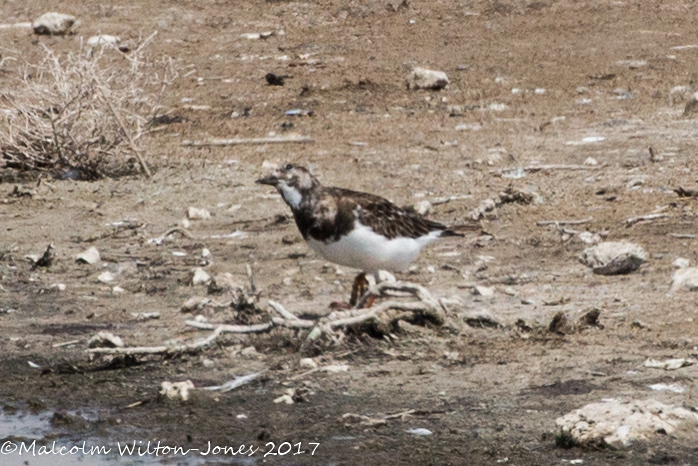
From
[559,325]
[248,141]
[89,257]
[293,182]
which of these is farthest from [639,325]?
[248,141]

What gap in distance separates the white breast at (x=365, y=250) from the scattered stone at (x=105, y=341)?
44.0 inches

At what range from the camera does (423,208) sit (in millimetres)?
8797

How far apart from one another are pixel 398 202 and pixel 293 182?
249 cm

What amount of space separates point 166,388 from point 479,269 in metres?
2.56

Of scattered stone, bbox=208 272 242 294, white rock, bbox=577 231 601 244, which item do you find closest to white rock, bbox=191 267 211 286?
scattered stone, bbox=208 272 242 294

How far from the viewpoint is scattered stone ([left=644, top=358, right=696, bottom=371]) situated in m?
5.44

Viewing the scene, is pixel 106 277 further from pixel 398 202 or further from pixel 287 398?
pixel 287 398

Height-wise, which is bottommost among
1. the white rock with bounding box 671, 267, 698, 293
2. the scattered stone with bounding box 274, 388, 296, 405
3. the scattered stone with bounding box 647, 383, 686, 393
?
the scattered stone with bounding box 274, 388, 296, 405

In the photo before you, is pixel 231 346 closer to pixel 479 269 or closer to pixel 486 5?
pixel 479 269

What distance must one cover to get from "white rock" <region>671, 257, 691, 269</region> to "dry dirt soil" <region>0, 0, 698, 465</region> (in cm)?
4

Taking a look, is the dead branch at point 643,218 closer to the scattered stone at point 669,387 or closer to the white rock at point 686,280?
the white rock at point 686,280

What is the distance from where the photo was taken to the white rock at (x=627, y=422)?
4668 mm

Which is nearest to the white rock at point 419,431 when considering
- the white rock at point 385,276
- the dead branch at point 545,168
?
the white rock at point 385,276

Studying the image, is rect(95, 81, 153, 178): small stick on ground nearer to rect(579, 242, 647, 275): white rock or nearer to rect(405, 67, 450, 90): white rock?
rect(405, 67, 450, 90): white rock
